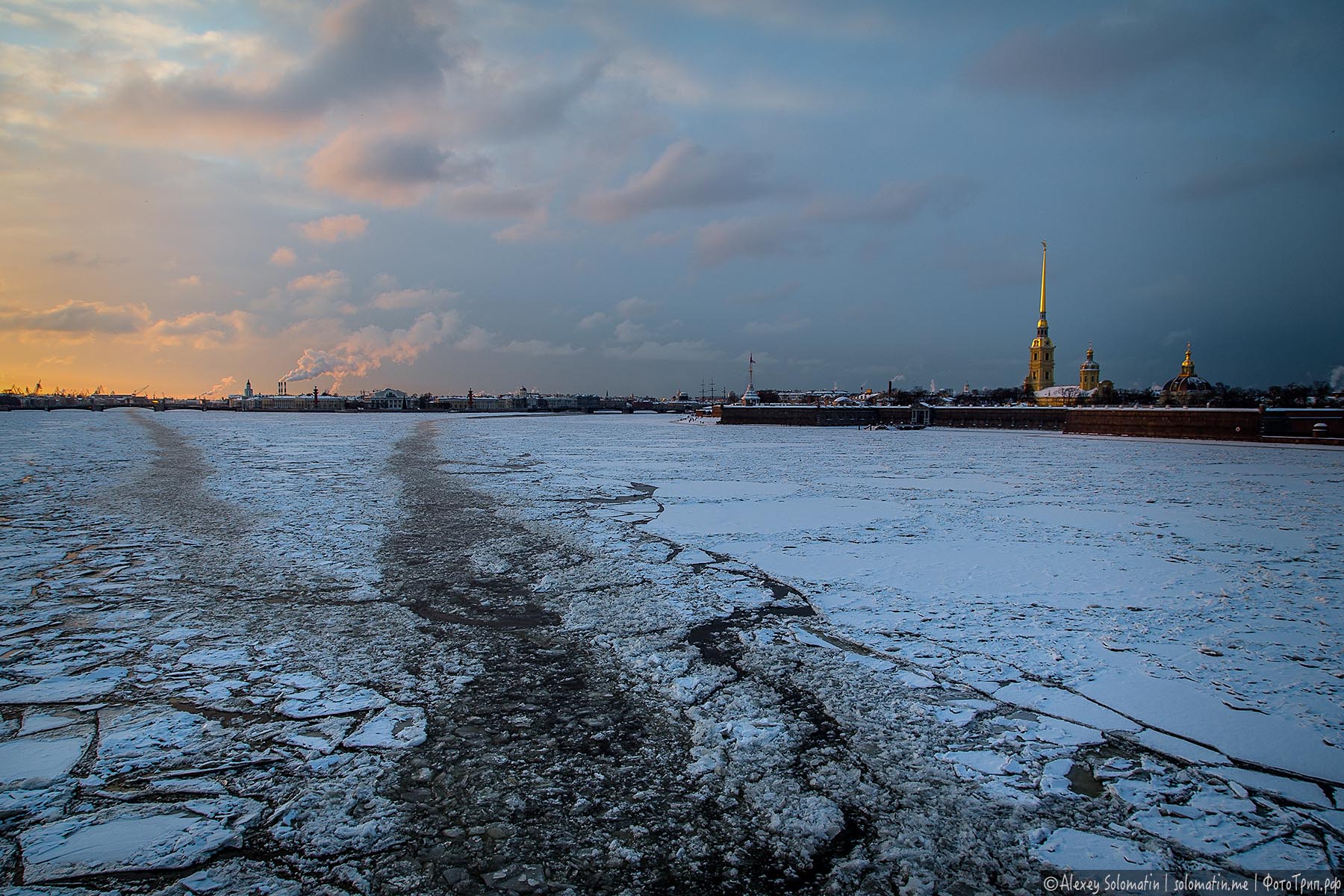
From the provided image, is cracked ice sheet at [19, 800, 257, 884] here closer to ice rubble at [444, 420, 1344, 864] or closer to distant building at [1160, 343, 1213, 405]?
ice rubble at [444, 420, 1344, 864]

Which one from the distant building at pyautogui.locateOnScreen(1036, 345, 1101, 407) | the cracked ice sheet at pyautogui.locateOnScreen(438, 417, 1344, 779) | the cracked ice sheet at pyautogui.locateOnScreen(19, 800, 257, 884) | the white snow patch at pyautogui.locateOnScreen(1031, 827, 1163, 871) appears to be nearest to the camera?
the cracked ice sheet at pyautogui.locateOnScreen(19, 800, 257, 884)

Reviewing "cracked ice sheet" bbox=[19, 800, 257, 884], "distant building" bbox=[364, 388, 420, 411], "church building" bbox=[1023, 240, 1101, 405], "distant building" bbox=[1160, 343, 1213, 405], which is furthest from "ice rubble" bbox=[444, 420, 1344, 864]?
"distant building" bbox=[364, 388, 420, 411]

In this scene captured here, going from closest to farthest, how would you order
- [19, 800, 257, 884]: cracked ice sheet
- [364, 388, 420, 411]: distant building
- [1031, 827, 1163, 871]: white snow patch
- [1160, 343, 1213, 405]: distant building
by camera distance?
[19, 800, 257, 884]: cracked ice sheet, [1031, 827, 1163, 871]: white snow patch, [1160, 343, 1213, 405]: distant building, [364, 388, 420, 411]: distant building

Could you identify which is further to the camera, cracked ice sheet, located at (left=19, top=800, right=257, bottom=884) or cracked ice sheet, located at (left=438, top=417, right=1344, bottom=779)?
cracked ice sheet, located at (left=438, top=417, right=1344, bottom=779)

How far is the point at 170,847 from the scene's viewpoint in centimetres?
238

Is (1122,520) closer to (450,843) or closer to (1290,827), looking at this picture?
(1290,827)

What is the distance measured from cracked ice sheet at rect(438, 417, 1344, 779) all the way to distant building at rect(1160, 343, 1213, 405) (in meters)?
72.1

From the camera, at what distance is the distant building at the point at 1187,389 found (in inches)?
2913

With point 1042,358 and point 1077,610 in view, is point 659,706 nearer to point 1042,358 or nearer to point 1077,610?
point 1077,610

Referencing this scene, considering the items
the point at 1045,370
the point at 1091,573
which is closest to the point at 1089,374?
the point at 1045,370

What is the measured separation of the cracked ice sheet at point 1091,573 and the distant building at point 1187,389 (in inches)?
2838

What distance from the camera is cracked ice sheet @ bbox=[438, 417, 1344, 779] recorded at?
3746 millimetres

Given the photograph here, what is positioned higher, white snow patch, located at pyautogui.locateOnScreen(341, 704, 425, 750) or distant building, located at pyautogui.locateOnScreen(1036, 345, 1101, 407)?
distant building, located at pyautogui.locateOnScreen(1036, 345, 1101, 407)

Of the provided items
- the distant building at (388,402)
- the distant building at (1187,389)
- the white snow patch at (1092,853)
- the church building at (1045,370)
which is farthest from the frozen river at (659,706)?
the distant building at (388,402)
